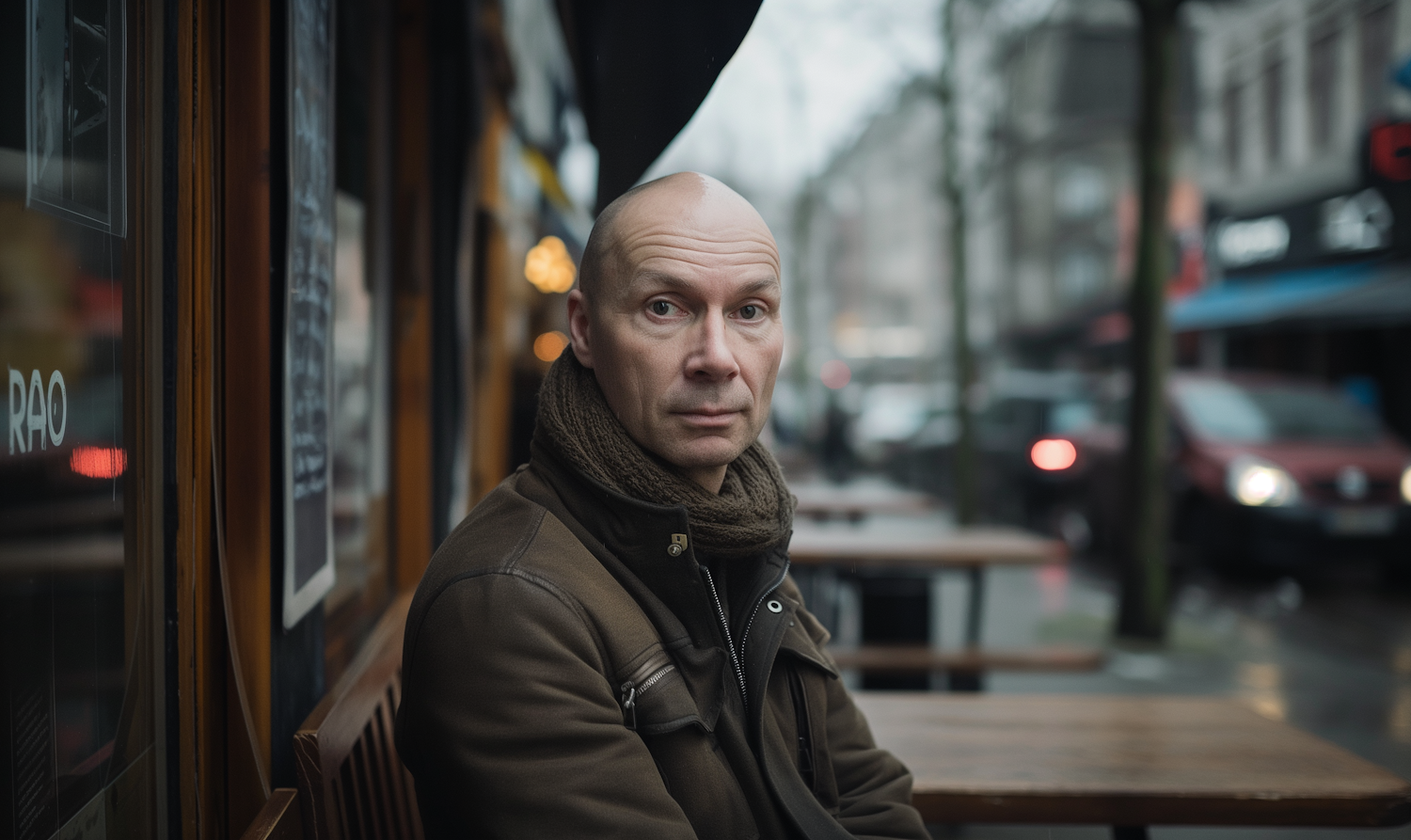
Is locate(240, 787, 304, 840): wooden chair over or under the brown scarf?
under

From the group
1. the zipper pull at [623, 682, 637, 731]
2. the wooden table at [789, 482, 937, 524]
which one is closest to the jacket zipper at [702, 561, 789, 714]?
the zipper pull at [623, 682, 637, 731]

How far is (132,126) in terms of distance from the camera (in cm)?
158

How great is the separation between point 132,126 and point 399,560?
9.31 ft

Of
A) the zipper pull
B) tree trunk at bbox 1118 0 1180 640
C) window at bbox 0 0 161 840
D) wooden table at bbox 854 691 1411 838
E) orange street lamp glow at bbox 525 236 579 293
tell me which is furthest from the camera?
orange street lamp glow at bbox 525 236 579 293

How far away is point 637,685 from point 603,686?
0.07m

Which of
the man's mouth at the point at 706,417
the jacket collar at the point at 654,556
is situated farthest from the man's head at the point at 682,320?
the jacket collar at the point at 654,556

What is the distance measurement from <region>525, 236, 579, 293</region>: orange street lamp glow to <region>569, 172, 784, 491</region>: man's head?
7.76m

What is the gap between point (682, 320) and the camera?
5.59 ft

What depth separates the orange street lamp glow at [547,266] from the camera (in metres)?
9.48

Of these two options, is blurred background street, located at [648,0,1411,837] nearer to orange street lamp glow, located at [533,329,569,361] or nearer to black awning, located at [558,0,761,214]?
black awning, located at [558,0,761,214]

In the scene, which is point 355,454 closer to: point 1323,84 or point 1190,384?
point 1190,384

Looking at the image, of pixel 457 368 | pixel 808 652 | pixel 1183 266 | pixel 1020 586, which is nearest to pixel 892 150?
pixel 1183 266

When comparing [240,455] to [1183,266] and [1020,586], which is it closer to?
[1020,586]

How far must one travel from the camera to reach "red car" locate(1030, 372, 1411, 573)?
26.7ft
